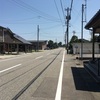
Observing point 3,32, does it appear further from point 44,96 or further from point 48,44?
point 48,44

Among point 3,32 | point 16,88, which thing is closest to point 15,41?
point 3,32

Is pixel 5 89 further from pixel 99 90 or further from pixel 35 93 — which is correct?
pixel 99 90

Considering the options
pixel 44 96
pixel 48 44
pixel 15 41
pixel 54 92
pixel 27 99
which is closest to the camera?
pixel 27 99

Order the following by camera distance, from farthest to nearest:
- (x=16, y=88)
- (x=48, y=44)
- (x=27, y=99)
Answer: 1. (x=48, y=44)
2. (x=16, y=88)
3. (x=27, y=99)

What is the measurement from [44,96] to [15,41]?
51.4 metres

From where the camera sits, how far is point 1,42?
49.4 m

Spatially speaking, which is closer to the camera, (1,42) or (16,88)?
(16,88)

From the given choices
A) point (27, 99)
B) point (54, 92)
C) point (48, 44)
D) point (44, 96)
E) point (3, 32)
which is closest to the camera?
point (27, 99)

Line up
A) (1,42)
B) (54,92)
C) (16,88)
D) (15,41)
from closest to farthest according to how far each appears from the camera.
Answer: (54,92), (16,88), (1,42), (15,41)

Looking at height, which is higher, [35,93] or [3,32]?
[3,32]

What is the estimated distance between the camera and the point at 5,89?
30.9 ft

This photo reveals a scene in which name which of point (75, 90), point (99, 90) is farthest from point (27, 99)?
point (99, 90)

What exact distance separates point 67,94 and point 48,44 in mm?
153033

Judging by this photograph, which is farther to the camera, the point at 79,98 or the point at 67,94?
the point at 67,94
